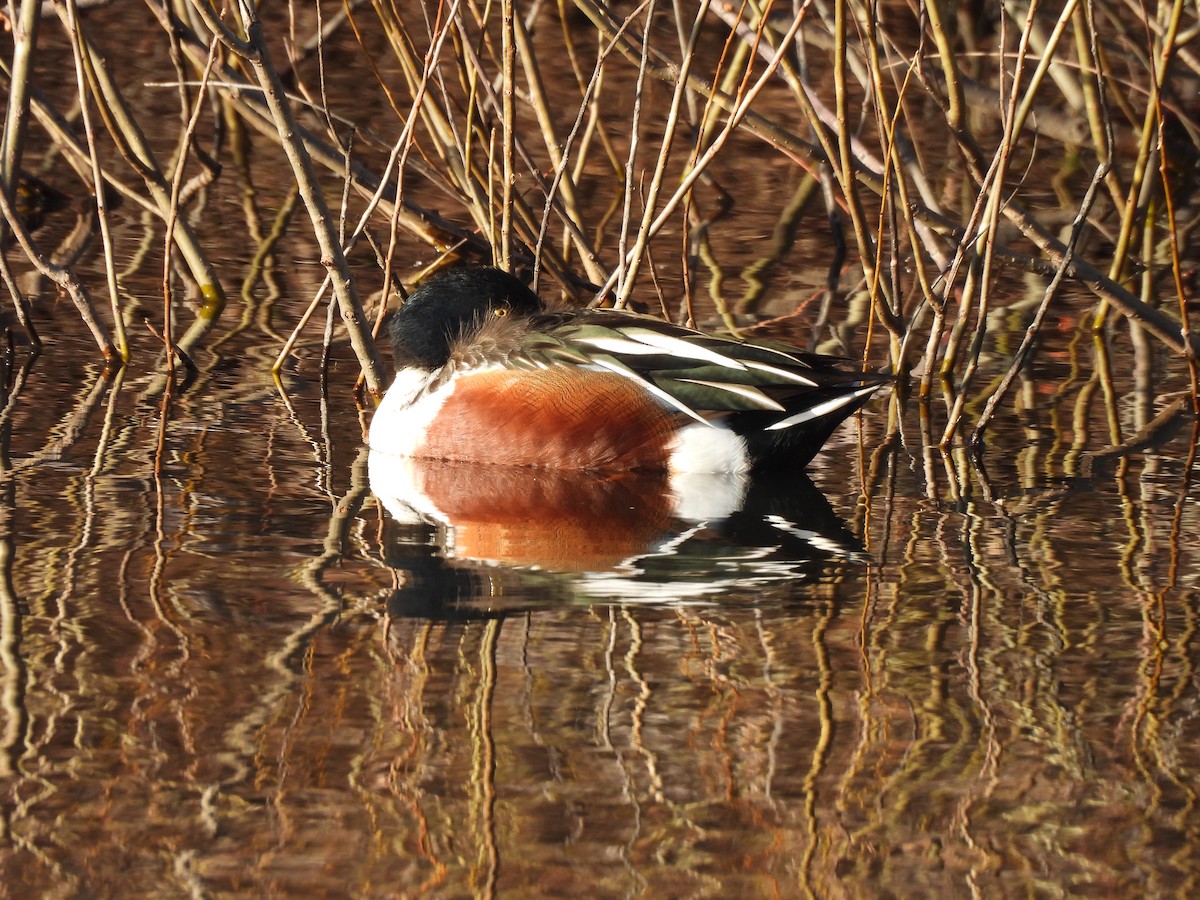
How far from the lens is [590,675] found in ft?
14.4

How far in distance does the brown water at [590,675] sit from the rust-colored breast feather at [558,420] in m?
0.15

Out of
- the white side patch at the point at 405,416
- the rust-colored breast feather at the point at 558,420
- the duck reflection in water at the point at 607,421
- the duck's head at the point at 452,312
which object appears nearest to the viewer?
the duck reflection in water at the point at 607,421

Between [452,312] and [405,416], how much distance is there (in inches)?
17.2

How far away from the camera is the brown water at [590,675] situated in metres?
3.54

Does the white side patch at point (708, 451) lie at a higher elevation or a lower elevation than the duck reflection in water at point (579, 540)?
higher

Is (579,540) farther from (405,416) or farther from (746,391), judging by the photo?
(405,416)

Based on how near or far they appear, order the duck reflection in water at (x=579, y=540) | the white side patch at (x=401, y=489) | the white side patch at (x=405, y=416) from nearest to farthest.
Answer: the duck reflection in water at (x=579, y=540)
the white side patch at (x=401, y=489)
the white side patch at (x=405, y=416)

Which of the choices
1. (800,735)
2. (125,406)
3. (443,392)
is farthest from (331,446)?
(800,735)

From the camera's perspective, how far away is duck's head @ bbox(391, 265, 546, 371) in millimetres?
6770

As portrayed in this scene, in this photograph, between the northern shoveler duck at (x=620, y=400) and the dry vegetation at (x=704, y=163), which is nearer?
the northern shoveler duck at (x=620, y=400)

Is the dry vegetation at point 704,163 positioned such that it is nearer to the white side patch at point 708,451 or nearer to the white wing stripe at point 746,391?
the white wing stripe at point 746,391

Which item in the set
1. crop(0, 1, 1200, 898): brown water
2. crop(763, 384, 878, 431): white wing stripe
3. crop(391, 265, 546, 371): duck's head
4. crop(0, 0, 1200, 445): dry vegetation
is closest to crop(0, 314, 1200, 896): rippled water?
crop(0, 1, 1200, 898): brown water

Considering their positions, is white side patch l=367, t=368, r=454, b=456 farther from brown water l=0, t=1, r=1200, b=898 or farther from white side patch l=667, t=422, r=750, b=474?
white side patch l=667, t=422, r=750, b=474

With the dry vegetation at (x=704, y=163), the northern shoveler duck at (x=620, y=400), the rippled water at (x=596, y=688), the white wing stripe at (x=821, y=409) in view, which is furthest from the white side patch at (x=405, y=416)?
the white wing stripe at (x=821, y=409)
